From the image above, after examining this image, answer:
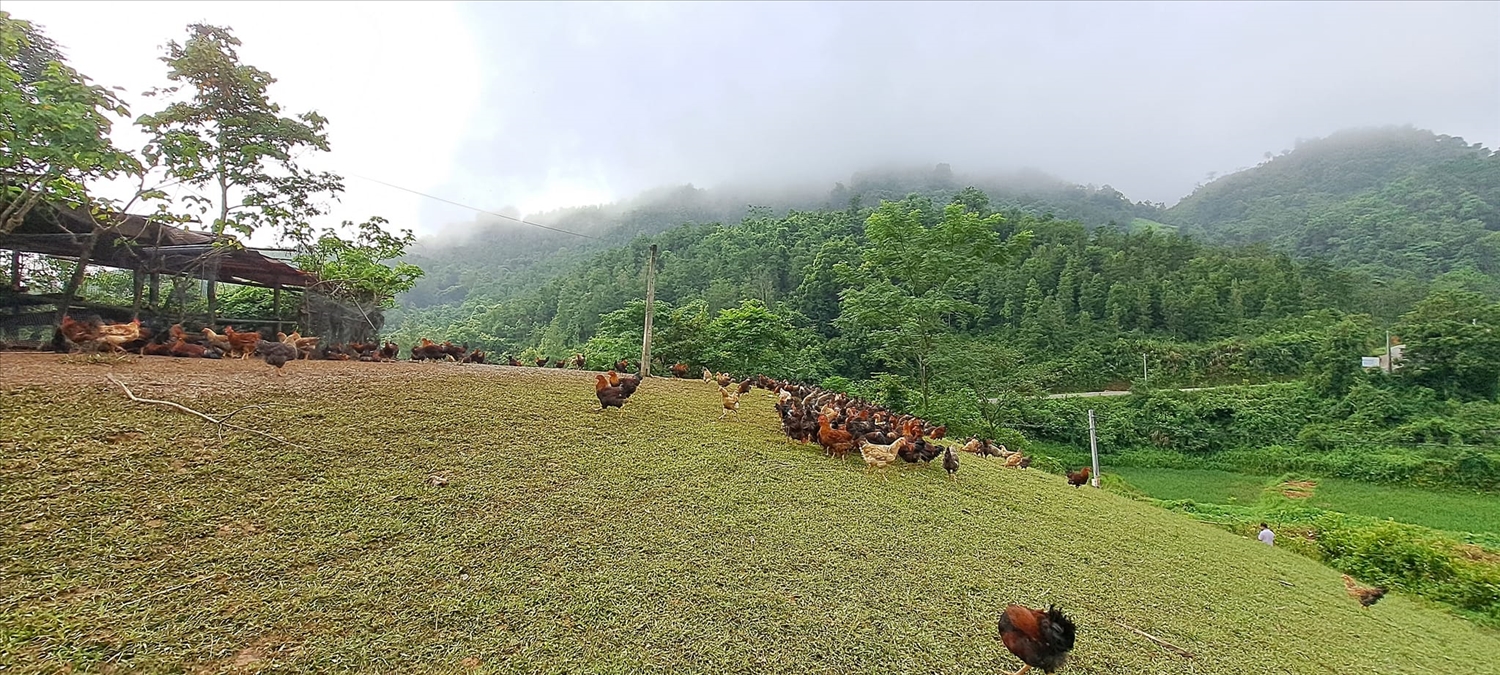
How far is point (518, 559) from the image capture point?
2281 mm

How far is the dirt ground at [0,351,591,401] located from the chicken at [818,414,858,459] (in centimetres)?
341

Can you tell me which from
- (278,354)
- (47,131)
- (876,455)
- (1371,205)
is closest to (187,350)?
(278,354)

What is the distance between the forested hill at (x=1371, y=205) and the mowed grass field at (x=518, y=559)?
5130cm

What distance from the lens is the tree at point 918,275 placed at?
12.6 m

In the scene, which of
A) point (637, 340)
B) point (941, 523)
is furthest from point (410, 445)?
point (637, 340)

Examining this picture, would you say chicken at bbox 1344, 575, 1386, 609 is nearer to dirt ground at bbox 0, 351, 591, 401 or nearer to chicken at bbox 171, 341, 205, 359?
dirt ground at bbox 0, 351, 591, 401

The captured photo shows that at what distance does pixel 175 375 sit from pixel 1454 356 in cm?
3114

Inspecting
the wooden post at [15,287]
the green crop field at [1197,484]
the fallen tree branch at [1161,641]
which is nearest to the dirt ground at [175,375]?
the wooden post at [15,287]

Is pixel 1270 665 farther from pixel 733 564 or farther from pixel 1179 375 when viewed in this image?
pixel 1179 375

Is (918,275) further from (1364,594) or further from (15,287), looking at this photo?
(15,287)

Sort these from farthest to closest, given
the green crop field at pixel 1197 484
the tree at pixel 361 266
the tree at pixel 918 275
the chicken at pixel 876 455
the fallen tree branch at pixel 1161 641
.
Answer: the green crop field at pixel 1197 484
the tree at pixel 918 275
the tree at pixel 361 266
the chicken at pixel 876 455
the fallen tree branch at pixel 1161 641

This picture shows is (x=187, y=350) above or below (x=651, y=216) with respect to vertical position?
below

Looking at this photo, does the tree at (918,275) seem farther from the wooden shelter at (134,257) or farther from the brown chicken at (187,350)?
the brown chicken at (187,350)

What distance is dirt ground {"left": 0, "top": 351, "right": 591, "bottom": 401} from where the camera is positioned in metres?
3.10
